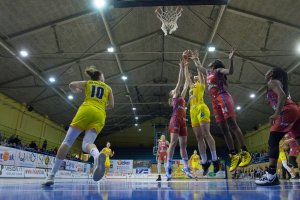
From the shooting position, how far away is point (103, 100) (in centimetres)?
464

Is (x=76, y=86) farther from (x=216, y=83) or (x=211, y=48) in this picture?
(x=211, y=48)

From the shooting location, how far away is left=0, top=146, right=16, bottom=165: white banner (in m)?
13.1

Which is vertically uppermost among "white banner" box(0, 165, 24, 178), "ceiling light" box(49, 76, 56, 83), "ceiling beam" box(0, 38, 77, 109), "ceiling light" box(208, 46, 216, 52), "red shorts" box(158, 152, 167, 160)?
"ceiling light" box(208, 46, 216, 52)

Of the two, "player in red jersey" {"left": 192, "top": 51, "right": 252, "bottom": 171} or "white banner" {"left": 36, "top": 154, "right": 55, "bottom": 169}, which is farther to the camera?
"white banner" {"left": 36, "top": 154, "right": 55, "bottom": 169}

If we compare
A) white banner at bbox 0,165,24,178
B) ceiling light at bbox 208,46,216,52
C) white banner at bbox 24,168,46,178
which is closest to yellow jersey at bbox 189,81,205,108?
white banner at bbox 0,165,24,178

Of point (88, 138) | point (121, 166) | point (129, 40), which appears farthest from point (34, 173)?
point (121, 166)

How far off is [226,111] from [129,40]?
1297cm

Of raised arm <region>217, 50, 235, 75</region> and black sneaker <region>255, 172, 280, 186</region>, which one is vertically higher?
raised arm <region>217, 50, 235, 75</region>

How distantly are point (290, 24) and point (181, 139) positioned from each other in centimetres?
946

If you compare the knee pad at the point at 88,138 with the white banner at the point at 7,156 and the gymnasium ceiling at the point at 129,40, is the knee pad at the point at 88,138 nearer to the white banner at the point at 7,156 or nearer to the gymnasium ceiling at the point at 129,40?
the gymnasium ceiling at the point at 129,40

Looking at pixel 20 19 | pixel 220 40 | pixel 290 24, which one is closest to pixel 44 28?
pixel 20 19

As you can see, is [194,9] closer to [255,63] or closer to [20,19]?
[255,63]

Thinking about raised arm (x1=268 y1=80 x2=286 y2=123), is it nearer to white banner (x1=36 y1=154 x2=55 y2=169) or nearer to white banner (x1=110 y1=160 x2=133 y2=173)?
white banner (x1=36 y1=154 x2=55 y2=169)

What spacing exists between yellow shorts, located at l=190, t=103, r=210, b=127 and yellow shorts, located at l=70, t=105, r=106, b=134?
258 cm
